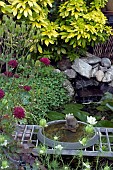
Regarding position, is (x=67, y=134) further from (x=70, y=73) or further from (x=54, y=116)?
(x=70, y=73)

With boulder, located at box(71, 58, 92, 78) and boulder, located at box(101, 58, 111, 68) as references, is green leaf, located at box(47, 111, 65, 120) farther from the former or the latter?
boulder, located at box(101, 58, 111, 68)

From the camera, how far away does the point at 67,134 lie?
2.18 m

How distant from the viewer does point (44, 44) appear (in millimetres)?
3920

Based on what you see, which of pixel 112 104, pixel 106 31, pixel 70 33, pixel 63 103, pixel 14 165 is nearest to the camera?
pixel 14 165

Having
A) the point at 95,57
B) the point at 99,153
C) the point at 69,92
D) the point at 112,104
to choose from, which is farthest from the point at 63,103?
the point at 99,153

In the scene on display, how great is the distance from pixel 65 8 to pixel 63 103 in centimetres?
106

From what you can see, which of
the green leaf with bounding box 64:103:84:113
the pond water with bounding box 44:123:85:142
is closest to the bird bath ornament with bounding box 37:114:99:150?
the pond water with bounding box 44:123:85:142

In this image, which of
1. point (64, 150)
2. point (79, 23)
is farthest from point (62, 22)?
point (64, 150)

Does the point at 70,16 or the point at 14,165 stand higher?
the point at 70,16

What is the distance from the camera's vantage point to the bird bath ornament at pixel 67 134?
2.03 m

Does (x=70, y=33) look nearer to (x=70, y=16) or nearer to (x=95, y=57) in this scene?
(x=70, y=16)

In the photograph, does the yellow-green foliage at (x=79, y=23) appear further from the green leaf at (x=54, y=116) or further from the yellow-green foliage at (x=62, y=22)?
the green leaf at (x=54, y=116)

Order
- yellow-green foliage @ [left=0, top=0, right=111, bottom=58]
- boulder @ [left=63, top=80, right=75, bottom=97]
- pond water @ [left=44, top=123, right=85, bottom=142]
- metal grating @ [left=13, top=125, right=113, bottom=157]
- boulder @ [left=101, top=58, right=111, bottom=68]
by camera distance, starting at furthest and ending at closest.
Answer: boulder @ [left=101, top=58, right=111, bottom=68], boulder @ [left=63, top=80, right=75, bottom=97], yellow-green foliage @ [left=0, top=0, right=111, bottom=58], pond water @ [left=44, top=123, right=85, bottom=142], metal grating @ [left=13, top=125, right=113, bottom=157]

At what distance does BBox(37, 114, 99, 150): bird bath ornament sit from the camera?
6.66 feet
